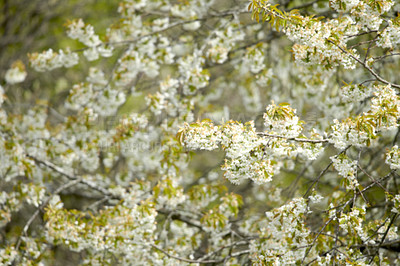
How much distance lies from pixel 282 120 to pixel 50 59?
2.63 metres

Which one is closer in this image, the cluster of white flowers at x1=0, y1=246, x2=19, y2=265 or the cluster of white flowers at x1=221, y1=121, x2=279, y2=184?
the cluster of white flowers at x1=221, y1=121, x2=279, y2=184

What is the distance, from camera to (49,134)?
4.43 metres

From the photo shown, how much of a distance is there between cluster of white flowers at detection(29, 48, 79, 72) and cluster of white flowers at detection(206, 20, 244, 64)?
50.1 inches

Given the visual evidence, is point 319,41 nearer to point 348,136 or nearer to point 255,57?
A: point 348,136

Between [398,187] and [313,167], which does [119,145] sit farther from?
[398,187]

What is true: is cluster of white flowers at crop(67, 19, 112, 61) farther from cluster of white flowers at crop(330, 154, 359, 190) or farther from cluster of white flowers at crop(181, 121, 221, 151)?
cluster of white flowers at crop(330, 154, 359, 190)

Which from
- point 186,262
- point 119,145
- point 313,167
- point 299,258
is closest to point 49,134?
point 119,145

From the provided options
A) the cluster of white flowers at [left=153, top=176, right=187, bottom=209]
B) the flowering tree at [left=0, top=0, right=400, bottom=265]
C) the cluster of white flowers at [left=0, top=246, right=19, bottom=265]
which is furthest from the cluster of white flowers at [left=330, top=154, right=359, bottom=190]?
the cluster of white flowers at [left=0, top=246, right=19, bottom=265]

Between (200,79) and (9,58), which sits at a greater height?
(200,79)

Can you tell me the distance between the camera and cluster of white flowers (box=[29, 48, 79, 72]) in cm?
395

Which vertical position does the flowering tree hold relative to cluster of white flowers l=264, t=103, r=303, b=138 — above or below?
below

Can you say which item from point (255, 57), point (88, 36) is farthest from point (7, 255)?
point (255, 57)

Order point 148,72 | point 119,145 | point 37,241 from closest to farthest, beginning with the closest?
point 37,241, point 119,145, point 148,72

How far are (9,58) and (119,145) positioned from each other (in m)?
4.16
